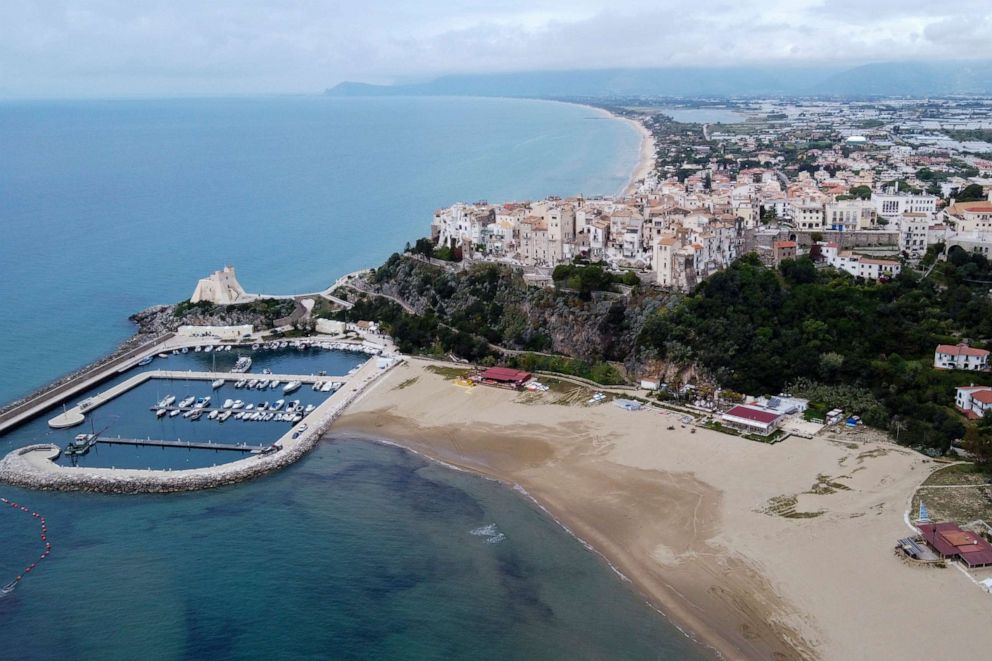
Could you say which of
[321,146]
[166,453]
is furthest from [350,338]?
[321,146]

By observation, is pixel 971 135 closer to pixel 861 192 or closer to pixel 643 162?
pixel 643 162

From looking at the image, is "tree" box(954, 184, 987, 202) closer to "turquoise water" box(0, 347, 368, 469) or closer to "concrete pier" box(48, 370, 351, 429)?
"turquoise water" box(0, 347, 368, 469)

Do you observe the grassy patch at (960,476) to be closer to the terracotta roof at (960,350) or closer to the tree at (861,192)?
the terracotta roof at (960,350)

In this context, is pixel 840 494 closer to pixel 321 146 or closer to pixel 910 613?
pixel 910 613

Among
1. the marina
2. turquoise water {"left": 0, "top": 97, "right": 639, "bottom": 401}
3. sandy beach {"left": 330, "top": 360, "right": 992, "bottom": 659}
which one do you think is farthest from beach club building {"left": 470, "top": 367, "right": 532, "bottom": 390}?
turquoise water {"left": 0, "top": 97, "right": 639, "bottom": 401}

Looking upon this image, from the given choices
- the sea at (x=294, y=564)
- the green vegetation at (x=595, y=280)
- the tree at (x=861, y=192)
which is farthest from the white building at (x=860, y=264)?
the sea at (x=294, y=564)
